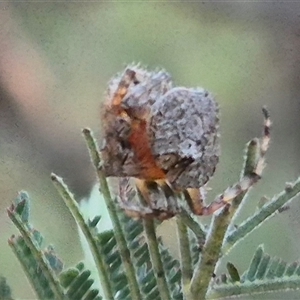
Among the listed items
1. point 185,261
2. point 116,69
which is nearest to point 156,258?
point 185,261

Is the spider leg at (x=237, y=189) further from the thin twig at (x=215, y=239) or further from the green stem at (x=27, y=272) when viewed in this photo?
the green stem at (x=27, y=272)

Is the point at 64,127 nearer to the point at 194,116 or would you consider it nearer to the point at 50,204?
the point at 50,204

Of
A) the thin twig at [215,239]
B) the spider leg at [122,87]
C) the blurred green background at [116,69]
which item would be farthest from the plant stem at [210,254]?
the blurred green background at [116,69]

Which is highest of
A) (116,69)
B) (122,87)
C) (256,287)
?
(116,69)

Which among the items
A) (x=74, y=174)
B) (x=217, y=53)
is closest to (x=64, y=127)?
(x=74, y=174)

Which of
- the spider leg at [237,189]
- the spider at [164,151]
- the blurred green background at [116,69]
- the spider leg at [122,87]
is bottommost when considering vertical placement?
the spider leg at [237,189]

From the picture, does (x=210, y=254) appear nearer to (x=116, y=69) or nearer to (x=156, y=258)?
(x=156, y=258)
